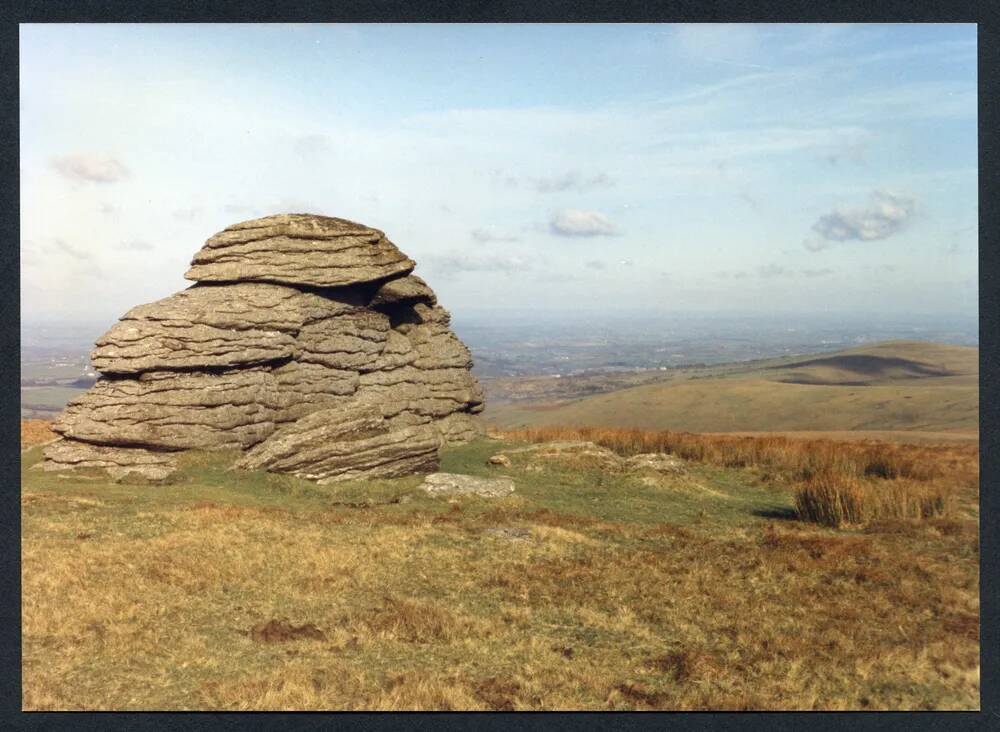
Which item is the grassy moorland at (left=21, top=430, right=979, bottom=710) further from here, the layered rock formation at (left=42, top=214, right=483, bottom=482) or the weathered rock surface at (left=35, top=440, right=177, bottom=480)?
the layered rock formation at (left=42, top=214, right=483, bottom=482)

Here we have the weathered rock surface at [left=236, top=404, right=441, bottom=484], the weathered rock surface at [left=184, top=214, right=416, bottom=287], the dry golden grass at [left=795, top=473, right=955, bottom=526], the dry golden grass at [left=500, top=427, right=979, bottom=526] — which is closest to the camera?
the dry golden grass at [left=795, top=473, right=955, bottom=526]

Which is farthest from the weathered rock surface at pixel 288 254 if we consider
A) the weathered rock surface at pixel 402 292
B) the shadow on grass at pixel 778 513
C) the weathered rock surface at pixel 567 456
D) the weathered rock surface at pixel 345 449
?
the shadow on grass at pixel 778 513

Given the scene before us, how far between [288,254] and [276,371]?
4520 millimetres

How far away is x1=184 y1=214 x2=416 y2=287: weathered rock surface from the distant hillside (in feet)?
49.8

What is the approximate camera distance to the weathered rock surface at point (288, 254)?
96.0 feet

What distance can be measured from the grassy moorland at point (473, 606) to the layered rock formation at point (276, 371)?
2795 millimetres

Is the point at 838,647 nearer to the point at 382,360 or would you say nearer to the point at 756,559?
the point at 756,559

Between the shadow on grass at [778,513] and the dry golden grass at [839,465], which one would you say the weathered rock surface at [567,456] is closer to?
the dry golden grass at [839,465]

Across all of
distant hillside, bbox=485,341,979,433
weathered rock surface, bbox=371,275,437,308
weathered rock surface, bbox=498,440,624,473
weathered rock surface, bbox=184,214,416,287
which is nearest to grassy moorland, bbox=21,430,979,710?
weathered rock surface, bbox=498,440,624,473

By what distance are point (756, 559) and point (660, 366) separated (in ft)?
318

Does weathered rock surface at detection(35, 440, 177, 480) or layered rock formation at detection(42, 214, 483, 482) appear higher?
layered rock formation at detection(42, 214, 483, 482)

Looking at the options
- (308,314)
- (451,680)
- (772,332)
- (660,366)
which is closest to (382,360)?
(308,314)

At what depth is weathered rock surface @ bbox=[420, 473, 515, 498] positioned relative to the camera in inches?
955

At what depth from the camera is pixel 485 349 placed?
9888cm
